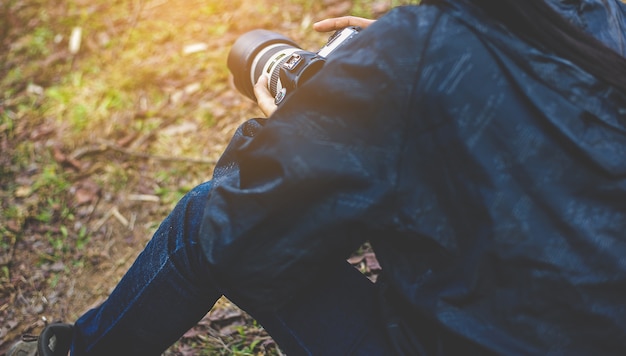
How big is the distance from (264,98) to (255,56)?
Result: 0.34m

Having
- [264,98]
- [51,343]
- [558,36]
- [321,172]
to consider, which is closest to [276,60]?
[264,98]

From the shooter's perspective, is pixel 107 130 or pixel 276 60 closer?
pixel 276 60

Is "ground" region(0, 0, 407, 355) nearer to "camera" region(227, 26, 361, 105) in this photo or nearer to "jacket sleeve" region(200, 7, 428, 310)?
"camera" region(227, 26, 361, 105)

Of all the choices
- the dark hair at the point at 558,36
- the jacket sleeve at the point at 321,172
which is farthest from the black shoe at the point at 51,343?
the dark hair at the point at 558,36

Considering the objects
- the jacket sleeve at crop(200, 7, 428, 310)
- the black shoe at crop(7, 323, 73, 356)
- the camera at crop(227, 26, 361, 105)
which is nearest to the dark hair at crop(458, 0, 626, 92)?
the jacket sleeve at crop(200, 7, 428, 310)

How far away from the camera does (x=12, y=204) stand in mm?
2203

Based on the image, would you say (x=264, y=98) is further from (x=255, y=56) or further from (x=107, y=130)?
(x=107, y=130)

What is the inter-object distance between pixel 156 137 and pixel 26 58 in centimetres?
105

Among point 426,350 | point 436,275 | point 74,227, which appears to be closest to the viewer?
point 436,275

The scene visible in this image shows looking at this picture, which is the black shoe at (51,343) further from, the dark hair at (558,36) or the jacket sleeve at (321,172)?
the dark hair at (558,36)

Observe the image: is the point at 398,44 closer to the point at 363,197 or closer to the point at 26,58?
the point at 363,197

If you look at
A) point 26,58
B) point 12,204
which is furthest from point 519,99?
point 26,58

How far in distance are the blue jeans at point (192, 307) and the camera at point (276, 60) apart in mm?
334

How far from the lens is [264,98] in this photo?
1245mm
